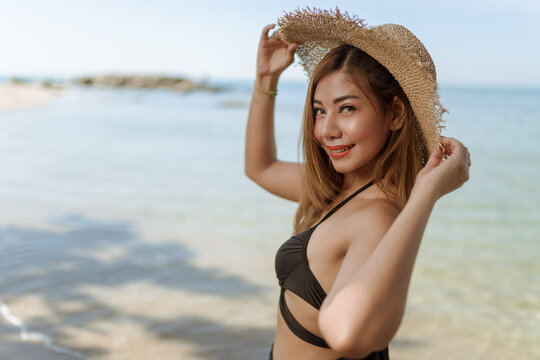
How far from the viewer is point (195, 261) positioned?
4.75 m

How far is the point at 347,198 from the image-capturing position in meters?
1.74

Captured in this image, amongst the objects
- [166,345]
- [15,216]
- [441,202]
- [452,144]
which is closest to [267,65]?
[452,144]

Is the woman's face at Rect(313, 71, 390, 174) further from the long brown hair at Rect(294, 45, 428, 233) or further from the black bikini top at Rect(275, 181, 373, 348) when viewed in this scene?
the black bikini top at Rect(275, 181, 373, 348)

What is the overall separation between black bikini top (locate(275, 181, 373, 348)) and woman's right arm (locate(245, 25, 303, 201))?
1.97 ft

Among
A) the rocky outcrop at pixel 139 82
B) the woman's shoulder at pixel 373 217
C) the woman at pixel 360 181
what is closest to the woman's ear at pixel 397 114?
the woman at pixel 360 181

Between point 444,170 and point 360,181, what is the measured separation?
45cm

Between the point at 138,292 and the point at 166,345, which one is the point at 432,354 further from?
the point at 138,292

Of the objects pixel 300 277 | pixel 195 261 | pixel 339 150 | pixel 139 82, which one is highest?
pixel 339 150

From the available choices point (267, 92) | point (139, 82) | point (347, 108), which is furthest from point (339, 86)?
point (139, 82)

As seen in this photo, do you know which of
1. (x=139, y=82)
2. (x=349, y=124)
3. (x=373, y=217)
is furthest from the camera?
(x=139, y=82)

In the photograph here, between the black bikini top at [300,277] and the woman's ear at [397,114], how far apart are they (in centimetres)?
21

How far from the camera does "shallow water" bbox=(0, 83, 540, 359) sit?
353 cm

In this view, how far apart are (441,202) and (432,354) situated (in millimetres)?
4027

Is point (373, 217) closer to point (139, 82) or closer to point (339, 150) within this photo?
point (339, 150)
